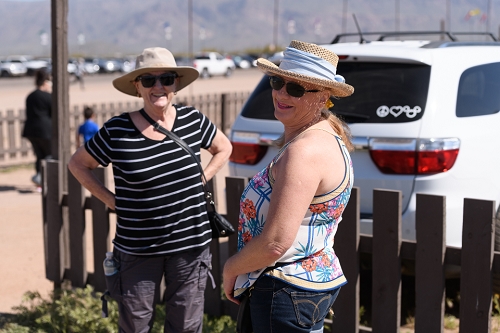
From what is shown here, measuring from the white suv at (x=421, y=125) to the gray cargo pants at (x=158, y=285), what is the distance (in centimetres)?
125

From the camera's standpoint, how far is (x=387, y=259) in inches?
149

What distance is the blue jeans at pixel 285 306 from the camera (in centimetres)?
243

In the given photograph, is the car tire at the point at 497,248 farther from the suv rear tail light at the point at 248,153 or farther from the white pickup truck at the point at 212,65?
the white pickup truck at the point at 212,65

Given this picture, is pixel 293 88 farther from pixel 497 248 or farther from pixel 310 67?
pixel 497 248

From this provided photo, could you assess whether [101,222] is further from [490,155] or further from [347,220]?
[490,155]

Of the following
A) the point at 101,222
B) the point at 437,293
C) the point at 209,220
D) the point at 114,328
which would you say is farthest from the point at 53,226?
the point at 437,293

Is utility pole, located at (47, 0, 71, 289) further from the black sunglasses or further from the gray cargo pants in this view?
the black sunglasses

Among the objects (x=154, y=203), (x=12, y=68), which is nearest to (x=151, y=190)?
(x=154, y=203)

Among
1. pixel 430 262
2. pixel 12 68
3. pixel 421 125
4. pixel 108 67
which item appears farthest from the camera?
pixel 108 67

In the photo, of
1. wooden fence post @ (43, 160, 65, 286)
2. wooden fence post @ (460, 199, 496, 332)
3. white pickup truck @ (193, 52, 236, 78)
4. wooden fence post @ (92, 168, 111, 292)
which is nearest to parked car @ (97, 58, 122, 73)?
white pickup truck @ (193, 52, 236, 78)

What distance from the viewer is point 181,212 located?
3424 mm

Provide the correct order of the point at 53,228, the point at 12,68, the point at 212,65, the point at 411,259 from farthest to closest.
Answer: the point at 12,68, the point at 212,65, the point at 53,228, the point at 411,259

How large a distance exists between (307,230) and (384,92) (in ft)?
7.13

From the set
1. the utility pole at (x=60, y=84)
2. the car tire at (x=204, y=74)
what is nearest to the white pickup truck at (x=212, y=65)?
the car tire at (x=204, y=74)
